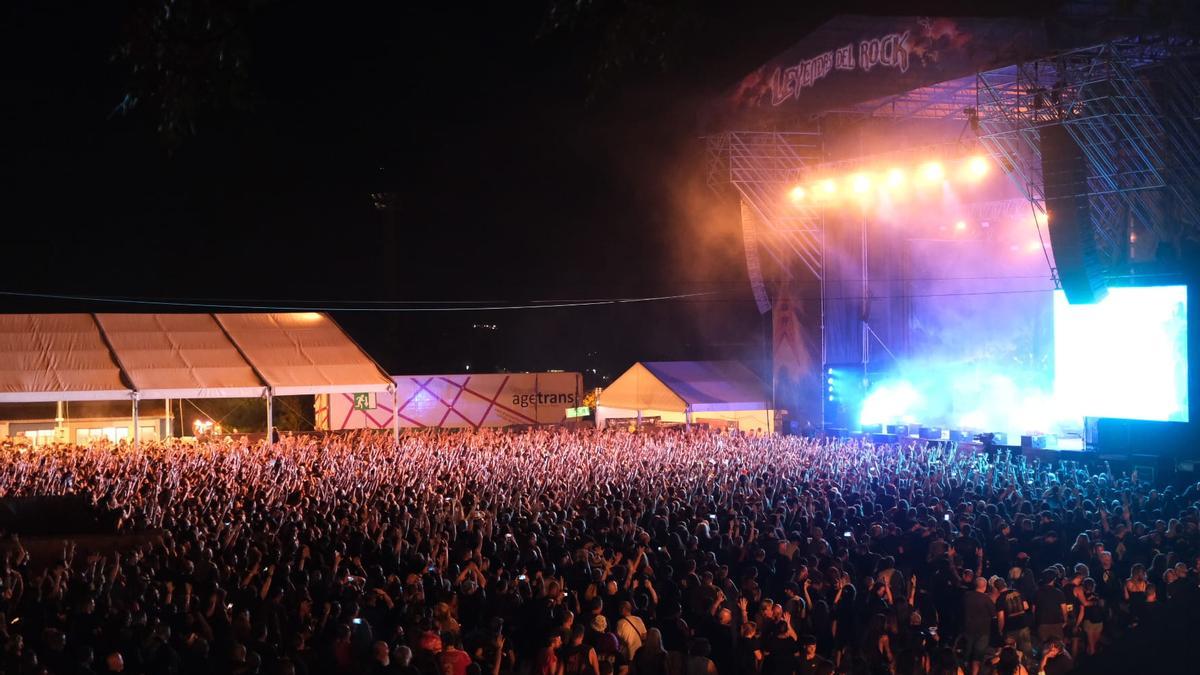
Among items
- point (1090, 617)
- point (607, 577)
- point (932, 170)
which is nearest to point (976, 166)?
point (932, 170)

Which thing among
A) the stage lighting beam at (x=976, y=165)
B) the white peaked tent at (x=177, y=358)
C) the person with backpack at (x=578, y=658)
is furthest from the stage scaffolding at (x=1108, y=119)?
the person with backpack at (x=578, y=658)

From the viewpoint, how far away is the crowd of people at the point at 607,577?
530cm

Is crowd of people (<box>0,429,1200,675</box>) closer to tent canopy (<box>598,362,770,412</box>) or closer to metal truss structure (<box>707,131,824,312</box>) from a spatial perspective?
tent canopy (<box>598,362,770,412</box>)

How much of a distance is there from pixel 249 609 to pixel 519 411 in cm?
1870

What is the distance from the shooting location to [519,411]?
24.9m

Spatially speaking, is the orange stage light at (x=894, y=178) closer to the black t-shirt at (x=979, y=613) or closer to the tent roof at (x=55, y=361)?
the tent roof at (x=55, y=361)

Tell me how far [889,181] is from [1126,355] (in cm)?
605

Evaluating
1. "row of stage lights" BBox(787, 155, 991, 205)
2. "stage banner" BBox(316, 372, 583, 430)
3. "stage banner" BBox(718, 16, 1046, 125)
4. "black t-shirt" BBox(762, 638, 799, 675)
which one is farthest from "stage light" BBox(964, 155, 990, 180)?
"black t-shirt" BBox(762, 638, 799, 675)

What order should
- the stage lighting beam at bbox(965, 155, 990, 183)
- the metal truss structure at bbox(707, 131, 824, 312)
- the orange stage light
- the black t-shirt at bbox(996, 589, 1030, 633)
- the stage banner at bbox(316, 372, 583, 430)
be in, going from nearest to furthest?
the black t-shirt at bbox(996, 589, 1030, 633)
the stage lighting beam at bbox(965, 155, 990, 183)
the orange stage light
the metal truss structure at bbox(707, 131, 824, 312)
the stage banner at bbox(316, 372, 583, 430)

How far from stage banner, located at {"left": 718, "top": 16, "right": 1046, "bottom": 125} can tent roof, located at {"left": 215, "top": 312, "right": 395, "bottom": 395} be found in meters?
8.69

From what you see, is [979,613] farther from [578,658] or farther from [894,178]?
[894,178]

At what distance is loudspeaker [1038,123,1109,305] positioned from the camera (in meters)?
14.7

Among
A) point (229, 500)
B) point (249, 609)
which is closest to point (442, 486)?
point (229, 500)

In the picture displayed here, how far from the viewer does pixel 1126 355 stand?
16766 millimetres
